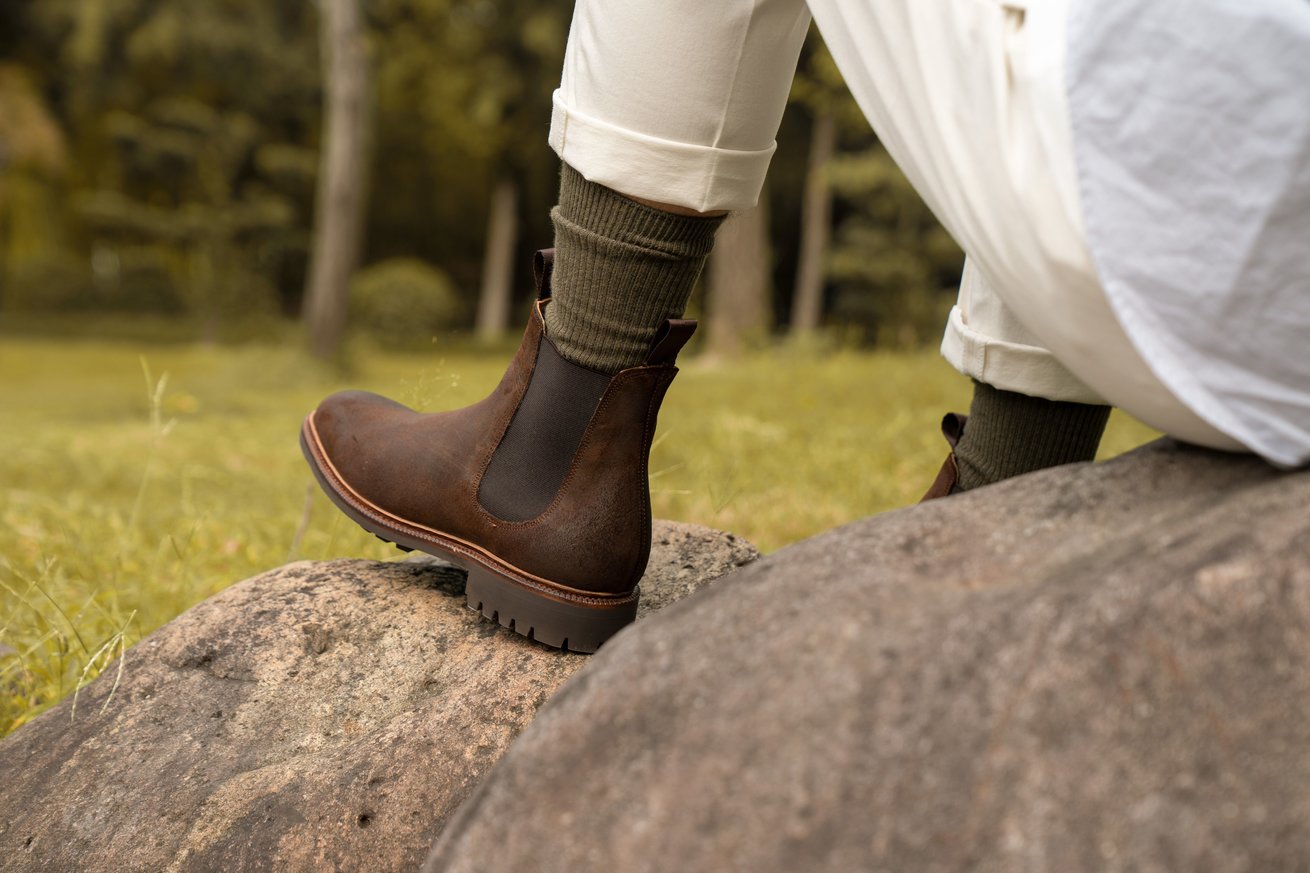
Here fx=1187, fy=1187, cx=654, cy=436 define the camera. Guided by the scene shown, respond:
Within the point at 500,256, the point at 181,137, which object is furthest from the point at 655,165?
the point at 500,256

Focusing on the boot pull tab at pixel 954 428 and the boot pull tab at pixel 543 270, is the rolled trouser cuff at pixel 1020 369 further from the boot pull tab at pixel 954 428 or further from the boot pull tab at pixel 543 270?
the boot pull tab at pixel 543 270

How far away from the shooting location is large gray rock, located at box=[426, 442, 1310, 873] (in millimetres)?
773

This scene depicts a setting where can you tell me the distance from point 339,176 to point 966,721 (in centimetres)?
1128

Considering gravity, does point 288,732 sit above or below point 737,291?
above

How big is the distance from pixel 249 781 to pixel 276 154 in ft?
59.5

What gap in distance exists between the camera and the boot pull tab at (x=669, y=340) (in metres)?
1.36

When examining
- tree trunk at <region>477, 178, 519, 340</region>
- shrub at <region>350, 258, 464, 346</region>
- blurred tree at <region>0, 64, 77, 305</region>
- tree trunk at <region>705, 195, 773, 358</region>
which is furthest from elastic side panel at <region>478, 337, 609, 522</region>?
blurred tree at <region>0, 64, 77, 305</region>

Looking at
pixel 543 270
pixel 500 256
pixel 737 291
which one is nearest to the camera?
pixel 543 270

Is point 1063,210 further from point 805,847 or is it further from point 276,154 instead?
point 276,154

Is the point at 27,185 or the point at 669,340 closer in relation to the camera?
the point at 669,340

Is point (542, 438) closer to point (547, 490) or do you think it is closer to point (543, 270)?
point (547, 490)

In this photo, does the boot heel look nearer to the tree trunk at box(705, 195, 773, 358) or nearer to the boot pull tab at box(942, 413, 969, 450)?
the boot pull tab at box(942, 413, 969, 450)

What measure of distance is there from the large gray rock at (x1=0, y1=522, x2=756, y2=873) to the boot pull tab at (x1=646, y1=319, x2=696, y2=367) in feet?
1.28

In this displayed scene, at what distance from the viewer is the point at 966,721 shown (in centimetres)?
83
